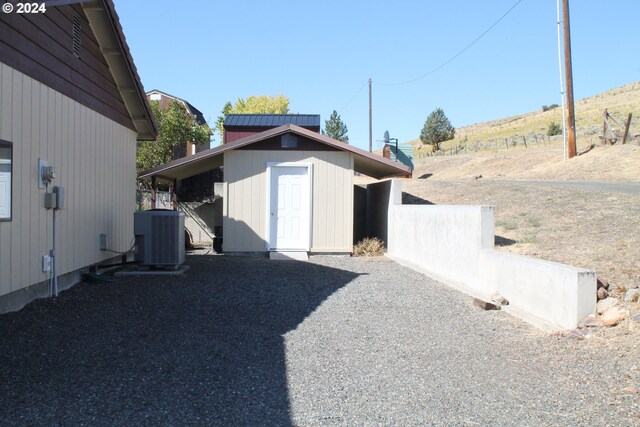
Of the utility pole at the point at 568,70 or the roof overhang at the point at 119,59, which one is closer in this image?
the roof overhang at the point at 119,59

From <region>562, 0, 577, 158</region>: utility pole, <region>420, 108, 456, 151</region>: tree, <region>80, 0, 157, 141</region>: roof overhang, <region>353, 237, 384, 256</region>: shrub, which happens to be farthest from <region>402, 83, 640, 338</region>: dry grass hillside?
<region>420, 108, 456, 151</region>: tree

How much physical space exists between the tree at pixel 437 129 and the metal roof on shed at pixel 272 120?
4041cm

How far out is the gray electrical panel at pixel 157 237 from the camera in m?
11.1

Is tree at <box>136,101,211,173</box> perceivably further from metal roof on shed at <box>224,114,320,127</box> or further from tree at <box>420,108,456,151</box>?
tree at <box>420,108,456,151</box>

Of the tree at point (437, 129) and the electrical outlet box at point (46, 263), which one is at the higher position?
the tree at point (437, 129)

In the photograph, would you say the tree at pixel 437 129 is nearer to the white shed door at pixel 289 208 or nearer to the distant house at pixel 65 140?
the white shed door at pixel 289 208

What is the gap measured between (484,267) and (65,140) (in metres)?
6.62

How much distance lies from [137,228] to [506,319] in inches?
267

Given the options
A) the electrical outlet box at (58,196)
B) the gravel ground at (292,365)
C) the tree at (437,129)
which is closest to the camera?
the gravel ground at (292,365)

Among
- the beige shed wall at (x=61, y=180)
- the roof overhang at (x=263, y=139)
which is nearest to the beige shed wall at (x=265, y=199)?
the roof overhang at (x=263, y=139)

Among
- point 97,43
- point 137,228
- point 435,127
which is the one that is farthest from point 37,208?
point 435,127

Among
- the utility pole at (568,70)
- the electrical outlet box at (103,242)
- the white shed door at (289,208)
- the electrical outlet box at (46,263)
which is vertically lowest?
the electrical outlet box at (46,263)

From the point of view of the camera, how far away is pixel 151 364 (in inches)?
218

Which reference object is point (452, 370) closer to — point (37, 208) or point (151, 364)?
point (151, 364)
